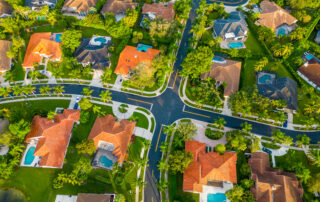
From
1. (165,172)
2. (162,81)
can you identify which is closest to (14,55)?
(162,81)

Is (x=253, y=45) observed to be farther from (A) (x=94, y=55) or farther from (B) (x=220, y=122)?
(A) (x=94, y=55)

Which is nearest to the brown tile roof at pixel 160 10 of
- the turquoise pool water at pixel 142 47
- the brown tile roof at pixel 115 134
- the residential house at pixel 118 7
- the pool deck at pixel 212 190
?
the residential house at pixel 118 7

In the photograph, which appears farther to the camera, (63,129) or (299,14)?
(299,14)

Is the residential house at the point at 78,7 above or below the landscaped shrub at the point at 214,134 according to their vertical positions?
above

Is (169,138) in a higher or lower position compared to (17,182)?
higher

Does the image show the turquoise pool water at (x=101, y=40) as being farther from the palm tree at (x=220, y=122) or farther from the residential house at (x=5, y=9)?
the palm tree at (x=220, y=122)

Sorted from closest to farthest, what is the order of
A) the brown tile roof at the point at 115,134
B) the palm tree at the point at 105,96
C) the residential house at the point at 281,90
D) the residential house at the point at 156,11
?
the brown tile roof at the point at 115,134
the palm tree at the point at 105,96
the residential house at the point at 281,90
the residential house at the point at 156,11

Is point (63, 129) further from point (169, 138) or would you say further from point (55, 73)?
point (169, 138)

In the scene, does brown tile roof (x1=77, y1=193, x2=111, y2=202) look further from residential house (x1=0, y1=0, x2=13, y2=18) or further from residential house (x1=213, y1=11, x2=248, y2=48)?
residential house (x1=0, y1=0, x2=13, y2=18)

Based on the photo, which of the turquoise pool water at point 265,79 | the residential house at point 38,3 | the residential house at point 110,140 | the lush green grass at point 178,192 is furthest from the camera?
the residential house at point 38,3
